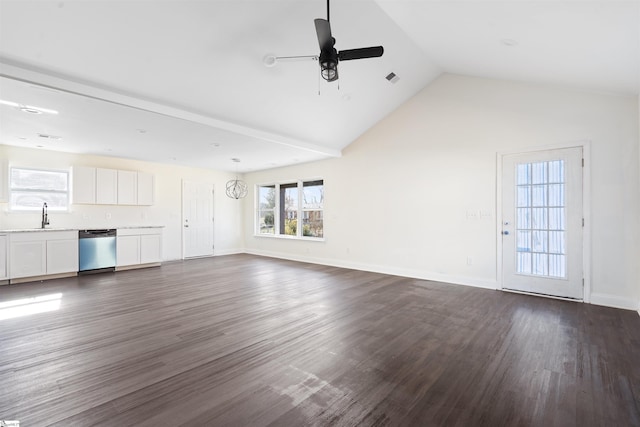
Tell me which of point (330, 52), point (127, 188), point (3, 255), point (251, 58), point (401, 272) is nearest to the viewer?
point (330, 52)

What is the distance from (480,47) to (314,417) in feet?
13.9

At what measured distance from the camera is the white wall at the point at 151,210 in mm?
5847

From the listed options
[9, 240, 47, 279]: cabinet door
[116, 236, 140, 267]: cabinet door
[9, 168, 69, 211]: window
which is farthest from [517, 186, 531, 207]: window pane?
[9, 168, 69, 211]: window

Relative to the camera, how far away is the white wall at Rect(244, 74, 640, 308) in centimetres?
378

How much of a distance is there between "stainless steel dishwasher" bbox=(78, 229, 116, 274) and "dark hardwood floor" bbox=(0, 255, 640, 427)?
154cm

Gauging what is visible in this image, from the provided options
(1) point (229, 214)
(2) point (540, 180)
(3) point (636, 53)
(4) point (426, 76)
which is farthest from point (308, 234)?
(3) point (636, 53)

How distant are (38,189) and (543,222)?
908 centimetres

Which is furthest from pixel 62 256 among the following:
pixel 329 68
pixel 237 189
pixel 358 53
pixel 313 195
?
pixel 358 53

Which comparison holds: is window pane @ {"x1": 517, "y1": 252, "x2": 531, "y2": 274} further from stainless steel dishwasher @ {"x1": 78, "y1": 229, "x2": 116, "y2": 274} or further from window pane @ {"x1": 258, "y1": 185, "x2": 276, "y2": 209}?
stainless steel dishwasher @ {"x1": 78, "y1": 229, "x2": 116, "y2": 274}

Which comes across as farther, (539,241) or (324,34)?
(539,241)

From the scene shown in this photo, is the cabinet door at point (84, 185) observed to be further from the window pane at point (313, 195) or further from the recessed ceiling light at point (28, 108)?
the window pane at point (313, 195)

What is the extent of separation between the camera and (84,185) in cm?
621

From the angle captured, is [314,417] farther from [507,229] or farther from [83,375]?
[507,229]

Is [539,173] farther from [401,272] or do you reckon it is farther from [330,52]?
[330,52]
